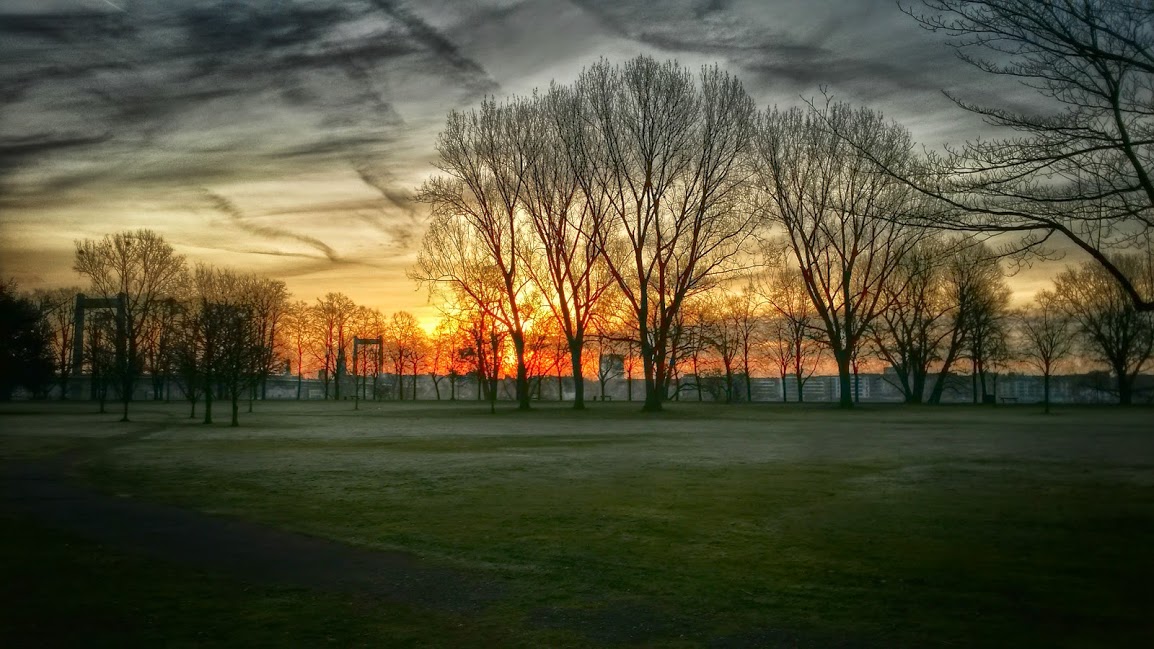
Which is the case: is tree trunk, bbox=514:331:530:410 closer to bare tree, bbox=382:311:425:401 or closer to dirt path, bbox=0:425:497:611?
dirt path, bbox=0:425:497:611

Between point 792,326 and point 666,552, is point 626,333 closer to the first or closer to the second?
point 792,326

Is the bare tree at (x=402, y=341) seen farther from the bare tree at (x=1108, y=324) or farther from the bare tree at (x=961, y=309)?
the bare tree at (x=1108, y=324)

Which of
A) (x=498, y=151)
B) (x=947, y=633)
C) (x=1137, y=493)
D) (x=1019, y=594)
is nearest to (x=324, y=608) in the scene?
(x=947, y=633)

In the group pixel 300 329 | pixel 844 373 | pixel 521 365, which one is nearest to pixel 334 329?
pixel 300 329

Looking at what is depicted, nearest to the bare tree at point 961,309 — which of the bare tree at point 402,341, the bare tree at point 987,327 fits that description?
the bare tree at point 987,327

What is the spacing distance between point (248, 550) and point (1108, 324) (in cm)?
7272

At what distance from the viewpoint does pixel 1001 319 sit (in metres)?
66.9

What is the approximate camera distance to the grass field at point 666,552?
17.4 feet

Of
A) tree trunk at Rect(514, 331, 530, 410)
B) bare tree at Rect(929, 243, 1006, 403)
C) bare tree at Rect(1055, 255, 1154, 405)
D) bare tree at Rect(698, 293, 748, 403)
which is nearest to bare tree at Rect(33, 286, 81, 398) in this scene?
tree trunk at Rect(514, 331, 530, 410)

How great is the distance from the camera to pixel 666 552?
7.70 metres

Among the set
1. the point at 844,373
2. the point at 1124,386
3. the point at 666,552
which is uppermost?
the point at 844,373

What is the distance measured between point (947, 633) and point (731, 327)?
75420mm

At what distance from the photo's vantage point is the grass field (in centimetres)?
529

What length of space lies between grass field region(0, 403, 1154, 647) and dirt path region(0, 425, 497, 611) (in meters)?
0.23
